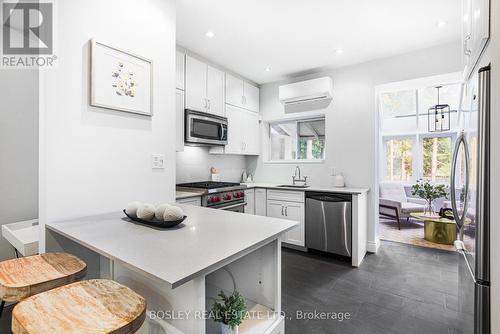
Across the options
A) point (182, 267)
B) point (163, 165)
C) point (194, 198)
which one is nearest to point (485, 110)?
point (182, 267)

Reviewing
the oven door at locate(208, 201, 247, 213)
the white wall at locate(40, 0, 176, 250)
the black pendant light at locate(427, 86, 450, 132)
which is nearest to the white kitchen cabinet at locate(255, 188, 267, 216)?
the oven door at locate(208, 201, 247, 213)

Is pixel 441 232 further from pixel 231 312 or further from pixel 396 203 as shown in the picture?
pixel 231 312

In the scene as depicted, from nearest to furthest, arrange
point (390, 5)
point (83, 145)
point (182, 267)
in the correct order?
point (182, 267) < point (83, 145) < point (390, 5)

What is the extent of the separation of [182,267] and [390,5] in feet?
8.83

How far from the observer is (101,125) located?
1.65 m

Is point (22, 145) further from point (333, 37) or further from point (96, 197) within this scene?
point (333, 37)

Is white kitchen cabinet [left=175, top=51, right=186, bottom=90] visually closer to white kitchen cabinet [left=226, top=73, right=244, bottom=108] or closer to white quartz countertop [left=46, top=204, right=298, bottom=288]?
white kitchen cabinet [left=226, top=73, right=244, bottom=108]

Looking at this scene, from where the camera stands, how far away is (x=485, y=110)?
1105 mm

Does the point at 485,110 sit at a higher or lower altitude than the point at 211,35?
lower

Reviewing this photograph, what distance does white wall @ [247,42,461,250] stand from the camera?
309 cm

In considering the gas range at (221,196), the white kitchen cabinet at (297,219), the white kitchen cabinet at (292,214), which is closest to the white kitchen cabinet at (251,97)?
the gas range at (221,196)

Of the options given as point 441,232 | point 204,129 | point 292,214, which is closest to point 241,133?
point 204,129

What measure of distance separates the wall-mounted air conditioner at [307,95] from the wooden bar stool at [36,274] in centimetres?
339

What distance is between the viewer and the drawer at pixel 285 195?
3389mm
